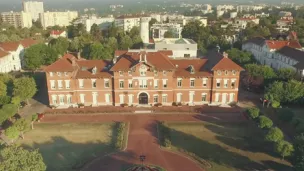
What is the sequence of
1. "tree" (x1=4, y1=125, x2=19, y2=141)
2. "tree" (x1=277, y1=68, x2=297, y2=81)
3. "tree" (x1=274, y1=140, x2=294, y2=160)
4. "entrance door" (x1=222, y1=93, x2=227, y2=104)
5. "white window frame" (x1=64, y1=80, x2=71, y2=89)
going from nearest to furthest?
"tree" (x1=274, y1=140, x2=294, y2=160) → "tree" (x1=4, y1=125, x2=19, y2=141) → "white window frame" (x1=64, y1=80, x2=71, y2=89) → "entrance door" (x1=222, y1=93, x2=227, y2=104) → "tree" (x1=277, y1=68, x2=297, y2=81)

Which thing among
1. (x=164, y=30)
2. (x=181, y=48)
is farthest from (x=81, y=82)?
(x=164, y=30)

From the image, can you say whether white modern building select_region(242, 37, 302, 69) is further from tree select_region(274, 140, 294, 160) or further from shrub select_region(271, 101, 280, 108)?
tree select_region(274, 140, 294, 160)

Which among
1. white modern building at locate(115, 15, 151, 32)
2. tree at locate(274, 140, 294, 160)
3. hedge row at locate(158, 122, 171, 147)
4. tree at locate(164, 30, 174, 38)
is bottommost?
hedge row at locate(158, 122, 171, 147)

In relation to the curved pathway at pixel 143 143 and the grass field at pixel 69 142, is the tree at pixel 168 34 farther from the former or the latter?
the grass field at pixel 69 142

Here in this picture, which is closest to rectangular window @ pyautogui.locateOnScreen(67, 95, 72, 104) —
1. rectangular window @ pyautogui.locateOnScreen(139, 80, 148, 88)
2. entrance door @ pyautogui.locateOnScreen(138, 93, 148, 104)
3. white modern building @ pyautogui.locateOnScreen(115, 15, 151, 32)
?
entrance door @ pyautogui.locateOnScreen(138, 93, 148, 104)

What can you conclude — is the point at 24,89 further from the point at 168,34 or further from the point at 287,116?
the point at 168,34

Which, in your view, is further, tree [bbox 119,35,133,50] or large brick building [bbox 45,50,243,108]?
tree [bbox 119,35,133,50]

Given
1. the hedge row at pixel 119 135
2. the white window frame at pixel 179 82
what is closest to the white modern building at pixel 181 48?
the white window frame at pixel 179 82
